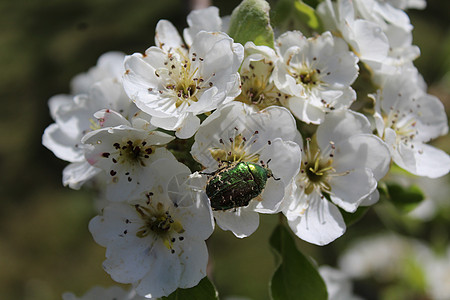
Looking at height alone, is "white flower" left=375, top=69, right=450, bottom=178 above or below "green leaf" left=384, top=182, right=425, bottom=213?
above

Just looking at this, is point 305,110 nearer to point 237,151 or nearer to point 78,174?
point 237,151

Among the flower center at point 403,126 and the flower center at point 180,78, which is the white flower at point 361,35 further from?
the flower center at point 180,78

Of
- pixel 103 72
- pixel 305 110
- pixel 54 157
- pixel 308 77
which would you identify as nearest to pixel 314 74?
pixel 308 77

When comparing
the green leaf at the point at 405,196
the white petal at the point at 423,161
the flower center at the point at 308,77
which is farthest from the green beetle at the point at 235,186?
the green leaf at the point at 405,196

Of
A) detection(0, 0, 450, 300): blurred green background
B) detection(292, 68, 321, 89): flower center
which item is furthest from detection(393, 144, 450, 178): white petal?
detection(0, 0, 450, 300): blurred green background

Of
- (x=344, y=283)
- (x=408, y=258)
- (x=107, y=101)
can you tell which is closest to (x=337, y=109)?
(x=107, y=101)

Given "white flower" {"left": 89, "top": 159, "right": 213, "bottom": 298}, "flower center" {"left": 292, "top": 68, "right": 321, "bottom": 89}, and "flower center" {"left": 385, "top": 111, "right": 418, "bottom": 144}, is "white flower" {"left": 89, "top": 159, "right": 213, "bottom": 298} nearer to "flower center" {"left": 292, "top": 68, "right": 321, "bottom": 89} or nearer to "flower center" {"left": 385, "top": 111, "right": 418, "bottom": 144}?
"flower center" {"left": 292, "top": 68, "right": 321, "bottom": 89}
